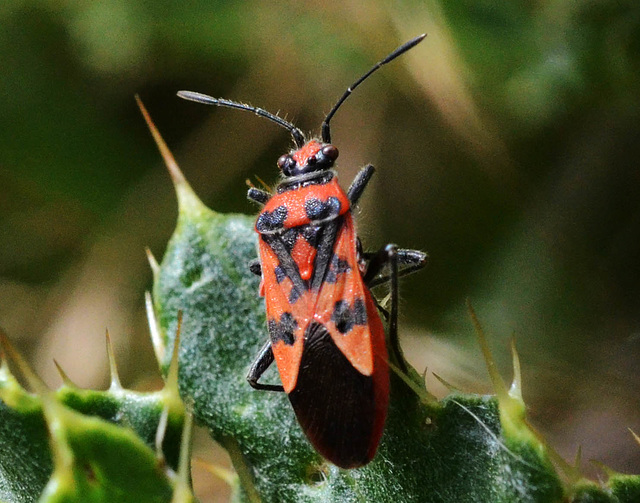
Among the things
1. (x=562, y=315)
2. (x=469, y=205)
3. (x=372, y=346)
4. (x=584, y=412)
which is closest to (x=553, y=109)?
(x=469, y=205)

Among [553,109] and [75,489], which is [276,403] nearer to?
[75,489]

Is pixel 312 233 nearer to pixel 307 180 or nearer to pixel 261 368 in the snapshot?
pixel 307 180

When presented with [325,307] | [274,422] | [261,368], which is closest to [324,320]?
[325,307]

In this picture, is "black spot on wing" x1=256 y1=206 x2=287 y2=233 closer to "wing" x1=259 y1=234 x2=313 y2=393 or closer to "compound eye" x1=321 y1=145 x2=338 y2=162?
"wing" x1=259 y1=234 x2=313 y2=393

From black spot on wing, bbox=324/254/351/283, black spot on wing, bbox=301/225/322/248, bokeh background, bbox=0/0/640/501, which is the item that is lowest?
bokeh background, bbox=0/0/640/501

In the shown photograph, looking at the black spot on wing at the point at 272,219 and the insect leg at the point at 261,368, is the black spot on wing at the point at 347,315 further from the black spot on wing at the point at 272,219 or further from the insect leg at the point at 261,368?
the black spot on wing at the point at 272,219

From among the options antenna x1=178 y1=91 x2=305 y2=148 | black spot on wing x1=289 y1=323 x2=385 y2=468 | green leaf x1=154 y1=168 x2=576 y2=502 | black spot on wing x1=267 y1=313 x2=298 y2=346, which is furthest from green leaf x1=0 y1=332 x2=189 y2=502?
antenna x1=178 y1=91 x2=305 y2=148
